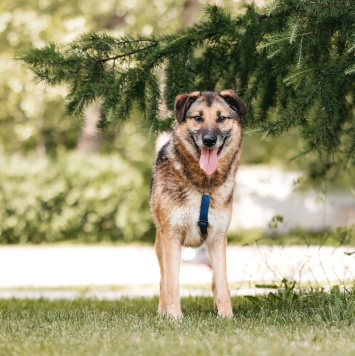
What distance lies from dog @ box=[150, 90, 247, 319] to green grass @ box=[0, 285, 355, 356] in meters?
0.42

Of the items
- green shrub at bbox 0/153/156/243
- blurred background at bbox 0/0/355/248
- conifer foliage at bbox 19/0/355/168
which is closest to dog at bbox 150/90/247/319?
conifer foliage at bbox 19/0/355/168

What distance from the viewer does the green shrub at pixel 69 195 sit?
18.1 metres

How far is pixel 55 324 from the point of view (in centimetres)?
557

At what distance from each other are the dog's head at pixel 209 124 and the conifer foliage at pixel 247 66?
0.61 feet

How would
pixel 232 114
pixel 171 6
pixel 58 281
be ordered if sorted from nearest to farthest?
pixel 232 114 → pixel 58 281 → pixel 171 6

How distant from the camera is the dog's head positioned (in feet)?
19.1

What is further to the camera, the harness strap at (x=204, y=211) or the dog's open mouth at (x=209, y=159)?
the harness strap at (x=204, y=211)

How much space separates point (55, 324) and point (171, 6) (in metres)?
16.0

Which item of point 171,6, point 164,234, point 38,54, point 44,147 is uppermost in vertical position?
point 171,6

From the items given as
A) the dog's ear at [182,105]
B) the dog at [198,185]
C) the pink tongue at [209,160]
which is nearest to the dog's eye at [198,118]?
the dog at [198,185]

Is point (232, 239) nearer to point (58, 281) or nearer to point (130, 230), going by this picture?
point (130, 230)

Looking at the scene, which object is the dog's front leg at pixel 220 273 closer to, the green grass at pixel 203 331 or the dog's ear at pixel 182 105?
the green grass at pixel 203 331

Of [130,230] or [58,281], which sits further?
[130,230]

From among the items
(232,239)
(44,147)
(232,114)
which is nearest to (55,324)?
(232,114)
